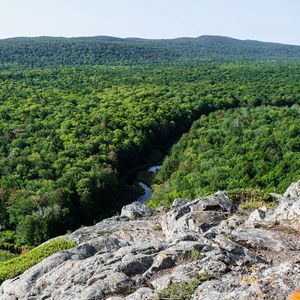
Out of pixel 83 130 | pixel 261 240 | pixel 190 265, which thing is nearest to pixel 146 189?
pixel 83 130

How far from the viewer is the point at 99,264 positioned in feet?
46.3

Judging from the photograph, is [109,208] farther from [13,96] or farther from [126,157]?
[13,96]

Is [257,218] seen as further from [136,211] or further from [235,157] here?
[235,157]

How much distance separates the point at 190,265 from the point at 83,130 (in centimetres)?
5913

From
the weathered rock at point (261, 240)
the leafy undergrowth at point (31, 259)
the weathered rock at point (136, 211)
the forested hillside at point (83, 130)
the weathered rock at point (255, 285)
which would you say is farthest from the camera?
the forested hillside at point (83, 130)

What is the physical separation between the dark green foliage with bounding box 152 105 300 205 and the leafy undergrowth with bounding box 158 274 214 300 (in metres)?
34.0

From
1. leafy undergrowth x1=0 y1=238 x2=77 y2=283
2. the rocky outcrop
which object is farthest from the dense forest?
the rocky outcrop

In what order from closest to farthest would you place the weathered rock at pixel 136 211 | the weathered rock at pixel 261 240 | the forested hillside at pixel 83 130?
1. the weathered rock at pixel 261 240
2. the weathered rock at pixel 136 211
3. the forested hillside at pixel 83 130

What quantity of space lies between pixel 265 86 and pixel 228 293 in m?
122

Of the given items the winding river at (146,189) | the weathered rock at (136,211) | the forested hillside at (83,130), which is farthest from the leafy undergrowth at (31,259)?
the winding river at (146,189)

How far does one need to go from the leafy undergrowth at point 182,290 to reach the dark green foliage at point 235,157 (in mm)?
34027

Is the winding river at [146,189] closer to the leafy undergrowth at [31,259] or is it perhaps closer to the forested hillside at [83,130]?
the forested hillside at [83,130]

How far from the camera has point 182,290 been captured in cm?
1120

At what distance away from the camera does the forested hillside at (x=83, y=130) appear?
46469 mm
